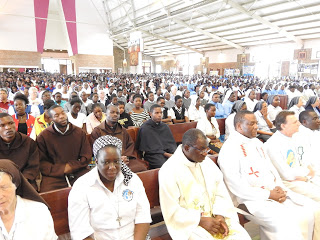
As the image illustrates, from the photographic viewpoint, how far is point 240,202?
7.88ft

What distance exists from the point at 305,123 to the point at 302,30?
50.4 ft

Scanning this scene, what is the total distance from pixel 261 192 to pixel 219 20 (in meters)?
16.7

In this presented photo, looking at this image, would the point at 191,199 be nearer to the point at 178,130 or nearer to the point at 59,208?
the point at 59,208

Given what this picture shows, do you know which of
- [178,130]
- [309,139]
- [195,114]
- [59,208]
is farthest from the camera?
[195,114]

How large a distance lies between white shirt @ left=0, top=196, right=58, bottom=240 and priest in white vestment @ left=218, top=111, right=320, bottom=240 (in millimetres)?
1663

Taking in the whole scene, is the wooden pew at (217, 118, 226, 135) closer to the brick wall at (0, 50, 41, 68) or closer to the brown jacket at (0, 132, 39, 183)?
the brown jacket at (0, 132, 39, 183)

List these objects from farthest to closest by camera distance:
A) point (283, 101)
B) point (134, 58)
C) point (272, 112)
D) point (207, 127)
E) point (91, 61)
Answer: point (91, 61) < point (134, 58) < point (283, 101) < point (272, 112) < point (207, 127)

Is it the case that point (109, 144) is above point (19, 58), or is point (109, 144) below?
below

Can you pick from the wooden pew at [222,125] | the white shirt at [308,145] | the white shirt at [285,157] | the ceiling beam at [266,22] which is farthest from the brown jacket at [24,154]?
the ceiling beam at [266,22]

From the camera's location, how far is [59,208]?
1871mm

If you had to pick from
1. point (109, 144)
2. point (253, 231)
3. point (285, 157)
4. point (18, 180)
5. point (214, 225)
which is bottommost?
point (253, 231)

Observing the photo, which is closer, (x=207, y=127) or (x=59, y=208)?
(x=59, y=208)

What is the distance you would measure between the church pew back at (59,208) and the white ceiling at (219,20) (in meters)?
13.5

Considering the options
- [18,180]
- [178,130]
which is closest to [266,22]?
[178,130]
